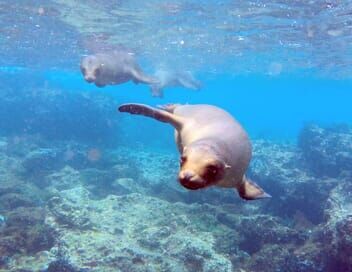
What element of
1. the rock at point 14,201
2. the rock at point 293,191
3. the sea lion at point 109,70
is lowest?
the rock at point 293,191

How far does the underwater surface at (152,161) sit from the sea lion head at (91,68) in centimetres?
5

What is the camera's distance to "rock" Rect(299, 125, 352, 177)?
19.4 meters

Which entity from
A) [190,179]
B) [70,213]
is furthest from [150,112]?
[70,213]

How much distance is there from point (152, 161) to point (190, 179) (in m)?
20.5

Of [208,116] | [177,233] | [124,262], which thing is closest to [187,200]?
[177,233]

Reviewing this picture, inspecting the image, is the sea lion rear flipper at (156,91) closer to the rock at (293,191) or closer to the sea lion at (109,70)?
the sea lion at (109,70)

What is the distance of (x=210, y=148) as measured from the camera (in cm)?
311

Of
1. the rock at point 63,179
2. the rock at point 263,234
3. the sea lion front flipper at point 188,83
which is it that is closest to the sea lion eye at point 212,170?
the rock at point 263,234

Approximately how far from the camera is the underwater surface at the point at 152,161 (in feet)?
29.7

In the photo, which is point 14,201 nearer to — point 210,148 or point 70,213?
point 70,213

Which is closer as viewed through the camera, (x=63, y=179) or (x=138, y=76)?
(x=138, y=76)

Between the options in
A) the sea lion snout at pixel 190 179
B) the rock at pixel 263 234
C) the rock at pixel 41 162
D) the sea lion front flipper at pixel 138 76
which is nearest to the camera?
the sea lion snout at pixel 190 179

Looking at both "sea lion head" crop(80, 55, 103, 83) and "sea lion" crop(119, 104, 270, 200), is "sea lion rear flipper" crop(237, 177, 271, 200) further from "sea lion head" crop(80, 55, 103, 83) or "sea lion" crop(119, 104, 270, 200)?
"sea lion head" crop(80, 55, 103, 83)

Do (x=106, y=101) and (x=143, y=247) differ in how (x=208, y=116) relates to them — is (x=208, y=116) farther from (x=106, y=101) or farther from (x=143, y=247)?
(x=106, y=101)
